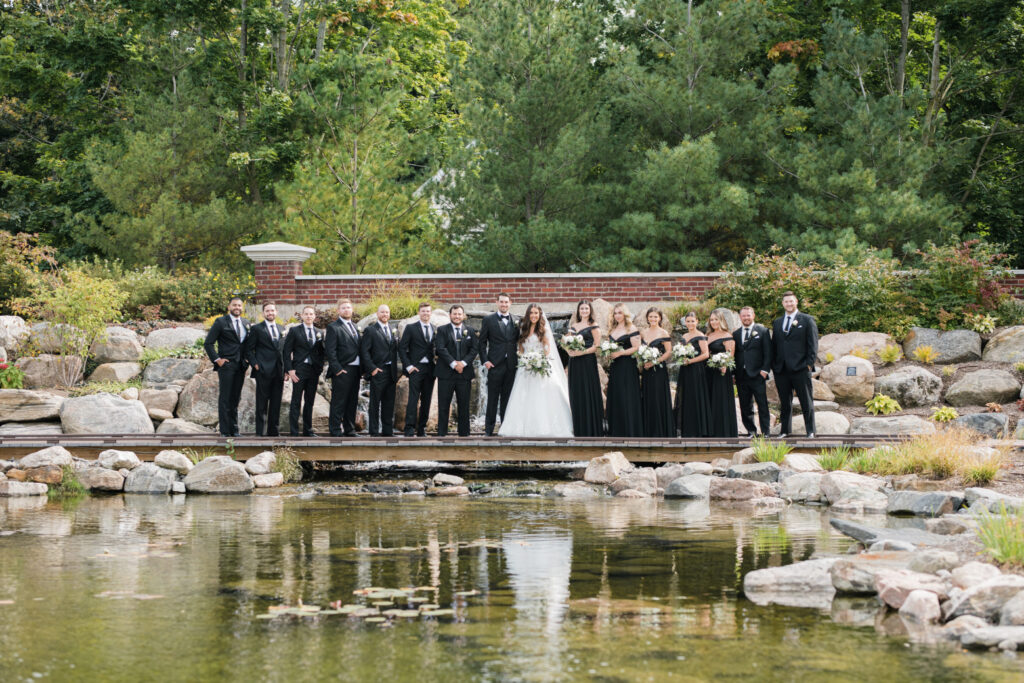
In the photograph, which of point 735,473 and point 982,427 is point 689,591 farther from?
point 982,427

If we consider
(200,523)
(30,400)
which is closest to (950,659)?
(200,523)

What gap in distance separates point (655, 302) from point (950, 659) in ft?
48.1

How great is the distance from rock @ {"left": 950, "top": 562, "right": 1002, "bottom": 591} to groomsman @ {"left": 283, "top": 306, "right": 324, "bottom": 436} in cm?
943

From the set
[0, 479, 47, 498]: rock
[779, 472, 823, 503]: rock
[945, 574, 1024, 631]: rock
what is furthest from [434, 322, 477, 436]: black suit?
[945, 574, 1024, 631]: rock

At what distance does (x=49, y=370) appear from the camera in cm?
1825

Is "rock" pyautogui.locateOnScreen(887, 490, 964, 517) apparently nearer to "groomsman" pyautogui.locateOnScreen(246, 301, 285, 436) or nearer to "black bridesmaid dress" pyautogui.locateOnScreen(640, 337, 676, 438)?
"black bridesmaid dress" pyautogui.locateOnScreen(640, 337, 676, 438)

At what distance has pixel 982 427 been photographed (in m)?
15.4

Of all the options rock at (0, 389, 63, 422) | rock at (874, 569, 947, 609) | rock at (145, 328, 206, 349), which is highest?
rock at (145, 328, 206, 349)

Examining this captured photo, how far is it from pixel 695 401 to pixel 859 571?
790cm

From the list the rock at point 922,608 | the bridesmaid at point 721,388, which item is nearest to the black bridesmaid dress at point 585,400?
the bridesmaid at point 721,388

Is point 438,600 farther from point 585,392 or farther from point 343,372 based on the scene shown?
point 585,392

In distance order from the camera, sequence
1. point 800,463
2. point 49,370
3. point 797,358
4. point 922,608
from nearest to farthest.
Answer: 1. point 922,608
2. point 800,463
3. point 797,358
4. point 49,370

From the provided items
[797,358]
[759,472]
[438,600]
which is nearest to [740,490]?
[759,472]

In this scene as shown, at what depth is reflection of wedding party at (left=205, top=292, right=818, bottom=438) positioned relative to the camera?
1499 centimetres
